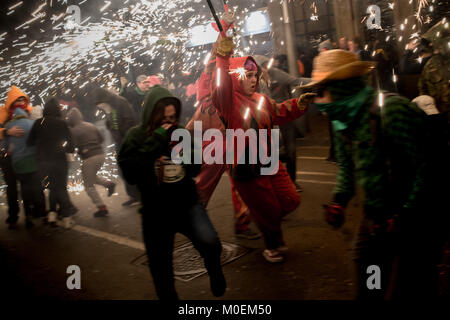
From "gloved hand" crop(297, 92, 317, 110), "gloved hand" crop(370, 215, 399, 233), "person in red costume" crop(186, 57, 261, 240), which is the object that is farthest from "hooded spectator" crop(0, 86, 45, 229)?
"gloved hand" crop(370, 215, 399, 233)

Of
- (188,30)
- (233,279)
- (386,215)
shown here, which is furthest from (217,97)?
(188,30)

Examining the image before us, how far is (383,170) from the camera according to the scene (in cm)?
266

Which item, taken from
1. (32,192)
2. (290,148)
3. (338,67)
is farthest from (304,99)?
(32,192)

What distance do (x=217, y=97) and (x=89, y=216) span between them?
12.8 feet

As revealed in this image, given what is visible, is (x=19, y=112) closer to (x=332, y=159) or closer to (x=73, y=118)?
(x=73, y=118)

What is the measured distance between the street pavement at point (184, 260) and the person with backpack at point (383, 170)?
102cm

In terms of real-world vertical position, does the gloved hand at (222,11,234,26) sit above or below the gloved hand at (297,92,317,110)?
above

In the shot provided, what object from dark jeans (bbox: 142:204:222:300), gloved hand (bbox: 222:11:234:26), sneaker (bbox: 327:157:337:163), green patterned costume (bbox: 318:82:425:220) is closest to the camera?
green patterned costume (bbox: 318:82:425:220)

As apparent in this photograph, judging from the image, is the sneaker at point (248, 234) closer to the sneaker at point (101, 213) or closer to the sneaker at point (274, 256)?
the sneaker at point (274, 256)

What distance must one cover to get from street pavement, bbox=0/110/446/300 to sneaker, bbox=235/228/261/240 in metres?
0.09

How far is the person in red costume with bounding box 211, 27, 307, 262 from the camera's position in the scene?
4207 millimetres

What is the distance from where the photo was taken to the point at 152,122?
334cm

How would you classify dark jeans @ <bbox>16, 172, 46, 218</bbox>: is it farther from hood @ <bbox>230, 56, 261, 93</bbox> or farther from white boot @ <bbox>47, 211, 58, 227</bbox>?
hood @ <bbox>230, 56, 261, 93</bbox>
